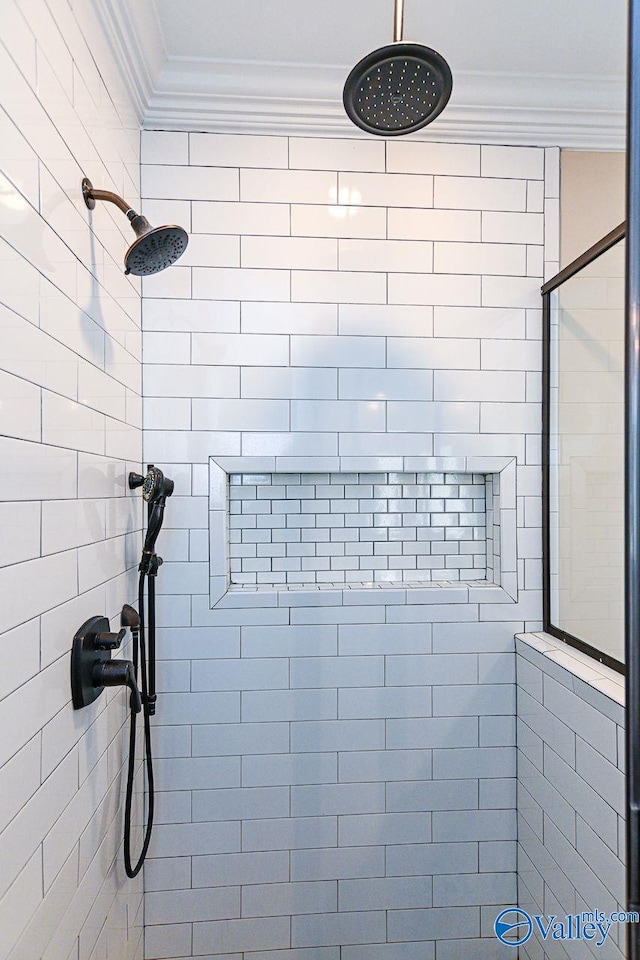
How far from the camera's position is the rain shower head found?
3.20ft

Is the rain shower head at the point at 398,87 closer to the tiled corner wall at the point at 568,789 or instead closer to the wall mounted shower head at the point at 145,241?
the wall mounted shower head at the point at 145,241

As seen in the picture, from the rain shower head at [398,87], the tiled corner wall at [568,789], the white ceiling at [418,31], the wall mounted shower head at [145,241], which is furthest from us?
the white ceiling at [418,31]

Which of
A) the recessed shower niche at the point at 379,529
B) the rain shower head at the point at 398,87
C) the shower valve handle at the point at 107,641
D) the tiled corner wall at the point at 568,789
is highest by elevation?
the rain shower head at the point at 398,87

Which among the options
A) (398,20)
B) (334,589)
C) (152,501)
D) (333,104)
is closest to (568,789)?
(334,589)

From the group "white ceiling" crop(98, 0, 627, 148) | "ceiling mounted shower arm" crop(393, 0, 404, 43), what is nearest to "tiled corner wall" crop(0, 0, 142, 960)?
"white ceiling" crop(98, 0, 627, 148)

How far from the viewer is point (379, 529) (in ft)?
6.30

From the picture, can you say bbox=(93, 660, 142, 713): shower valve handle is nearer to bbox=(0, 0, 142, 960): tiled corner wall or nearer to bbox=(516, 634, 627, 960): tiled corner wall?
bbox=(0, 0, 142, 960): tiled corner wall

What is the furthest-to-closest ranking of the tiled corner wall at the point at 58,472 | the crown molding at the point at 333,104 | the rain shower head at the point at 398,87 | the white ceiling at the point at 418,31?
1. the crown molding at the point at 333,104
2. the white ceiling at the point at 418,31
3. the rain shower head at the point at 398,87
4. the tiled corner wall at the point at 58,472

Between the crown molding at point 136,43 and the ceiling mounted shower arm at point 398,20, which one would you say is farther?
the crown molding at point 136,43

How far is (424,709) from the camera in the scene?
179cm

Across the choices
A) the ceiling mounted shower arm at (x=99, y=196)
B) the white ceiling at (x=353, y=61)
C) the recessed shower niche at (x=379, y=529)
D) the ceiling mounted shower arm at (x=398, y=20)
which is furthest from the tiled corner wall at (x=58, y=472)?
the ceiling mounted shower arm at (x=398, y=20)

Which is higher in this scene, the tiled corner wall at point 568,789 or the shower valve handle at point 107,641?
the shower valve handle at point 107,641

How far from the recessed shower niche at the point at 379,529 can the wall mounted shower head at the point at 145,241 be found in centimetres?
74

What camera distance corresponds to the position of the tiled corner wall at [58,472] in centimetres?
85
